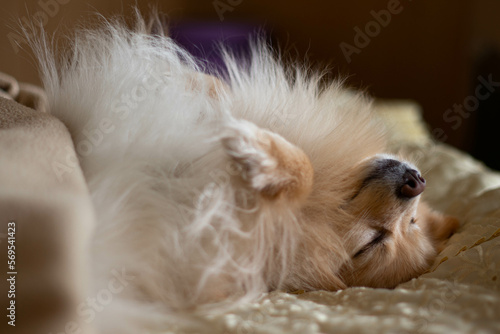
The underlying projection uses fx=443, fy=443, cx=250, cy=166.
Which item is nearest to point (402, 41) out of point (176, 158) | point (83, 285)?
point (176, 158)

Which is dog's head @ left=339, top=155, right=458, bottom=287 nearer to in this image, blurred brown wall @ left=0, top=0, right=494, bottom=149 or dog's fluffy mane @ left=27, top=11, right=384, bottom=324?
dog's fluffy mane @ left=27, top=11, right=384, bottom=324

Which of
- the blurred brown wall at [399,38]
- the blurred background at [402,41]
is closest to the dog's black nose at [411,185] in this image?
the blurred background at [402,41]

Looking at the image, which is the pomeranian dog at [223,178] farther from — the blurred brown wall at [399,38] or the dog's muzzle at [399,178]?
the blurred brown wall at [399,38]

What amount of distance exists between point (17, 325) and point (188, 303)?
0.30 meters

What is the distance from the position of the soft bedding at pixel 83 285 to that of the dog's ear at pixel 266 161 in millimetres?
223

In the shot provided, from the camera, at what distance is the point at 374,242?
1.11 metres

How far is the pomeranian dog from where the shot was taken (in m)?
0.86

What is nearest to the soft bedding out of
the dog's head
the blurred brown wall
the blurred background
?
the dog's head

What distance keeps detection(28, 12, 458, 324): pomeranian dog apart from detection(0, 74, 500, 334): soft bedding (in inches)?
3.3

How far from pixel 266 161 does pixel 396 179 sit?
1.41 feet

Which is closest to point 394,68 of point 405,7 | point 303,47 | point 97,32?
point 405,7

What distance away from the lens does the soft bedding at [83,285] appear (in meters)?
0.67

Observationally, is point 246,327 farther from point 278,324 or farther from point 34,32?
point 34,32

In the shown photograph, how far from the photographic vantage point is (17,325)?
66cm
